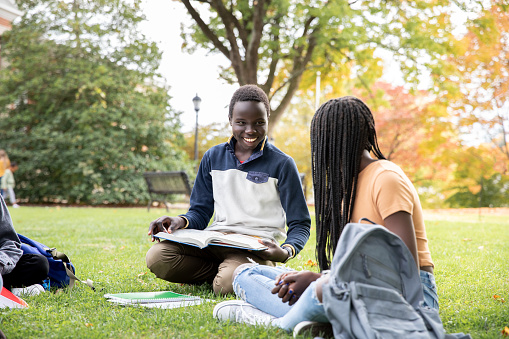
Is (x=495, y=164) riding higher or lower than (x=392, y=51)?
lower

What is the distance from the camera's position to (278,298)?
2.31m

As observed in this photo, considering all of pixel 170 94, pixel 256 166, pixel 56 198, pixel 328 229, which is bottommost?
pixel 56 198

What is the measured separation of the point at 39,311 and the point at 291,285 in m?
1.55

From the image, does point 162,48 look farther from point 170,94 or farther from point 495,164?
point 495,164

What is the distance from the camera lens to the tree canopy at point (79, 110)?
15938 millimetres

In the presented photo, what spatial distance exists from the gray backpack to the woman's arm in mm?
85

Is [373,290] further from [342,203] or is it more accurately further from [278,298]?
[278,298]

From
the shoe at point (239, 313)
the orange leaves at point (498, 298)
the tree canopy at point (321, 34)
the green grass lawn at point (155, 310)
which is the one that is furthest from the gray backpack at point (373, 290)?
the tree canopy at point (321, 34)

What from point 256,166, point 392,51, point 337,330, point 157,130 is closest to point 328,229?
point 337,330

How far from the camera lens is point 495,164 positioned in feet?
53.8

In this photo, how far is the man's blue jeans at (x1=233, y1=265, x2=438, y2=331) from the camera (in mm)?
1900

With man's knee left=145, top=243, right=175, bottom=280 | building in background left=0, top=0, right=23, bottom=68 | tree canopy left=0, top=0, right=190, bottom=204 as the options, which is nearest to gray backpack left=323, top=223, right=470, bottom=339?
man's knee left=145, top=243, right=175, bottom=280

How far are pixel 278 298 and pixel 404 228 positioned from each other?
78cm

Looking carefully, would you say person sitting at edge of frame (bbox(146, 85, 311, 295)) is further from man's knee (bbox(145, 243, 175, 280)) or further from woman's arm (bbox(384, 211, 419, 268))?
woman's arm (bbox(384, 211, 419, 268))
